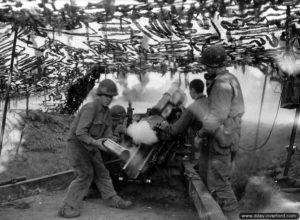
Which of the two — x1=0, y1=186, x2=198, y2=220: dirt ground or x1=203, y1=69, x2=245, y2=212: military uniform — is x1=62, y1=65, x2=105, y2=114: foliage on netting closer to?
x1=0, y1=186, x2=198, y2=220: dirt ground

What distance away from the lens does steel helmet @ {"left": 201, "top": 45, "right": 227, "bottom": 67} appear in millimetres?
4551

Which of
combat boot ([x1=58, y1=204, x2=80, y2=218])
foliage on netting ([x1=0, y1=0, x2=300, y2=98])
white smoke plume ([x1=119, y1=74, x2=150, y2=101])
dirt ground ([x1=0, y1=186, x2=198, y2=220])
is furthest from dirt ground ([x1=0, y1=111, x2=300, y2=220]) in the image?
white smoke plume ([x1=119, y1=74, x2=150, y2=101])

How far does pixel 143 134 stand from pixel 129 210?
3.98ft

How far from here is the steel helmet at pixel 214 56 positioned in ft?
14.9

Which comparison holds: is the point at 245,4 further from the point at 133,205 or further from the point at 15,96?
the point at 15,96

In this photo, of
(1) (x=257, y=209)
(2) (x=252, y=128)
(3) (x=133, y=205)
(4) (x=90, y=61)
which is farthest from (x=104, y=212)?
(2) (x=252, y=128)

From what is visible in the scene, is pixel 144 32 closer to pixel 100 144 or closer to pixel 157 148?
pixel 157 148

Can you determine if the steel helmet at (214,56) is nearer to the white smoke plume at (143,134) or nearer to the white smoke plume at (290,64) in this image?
the white smoke plume at (143,134)

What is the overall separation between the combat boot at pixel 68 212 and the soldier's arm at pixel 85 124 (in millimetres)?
1012

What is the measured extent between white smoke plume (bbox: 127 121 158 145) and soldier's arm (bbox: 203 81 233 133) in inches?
52.9

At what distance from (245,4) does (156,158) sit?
2.67 meters

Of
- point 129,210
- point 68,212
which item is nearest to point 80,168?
point 68,212

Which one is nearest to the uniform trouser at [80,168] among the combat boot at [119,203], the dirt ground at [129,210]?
the dirt ground at [129,210]

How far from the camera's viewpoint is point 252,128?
1440cm
